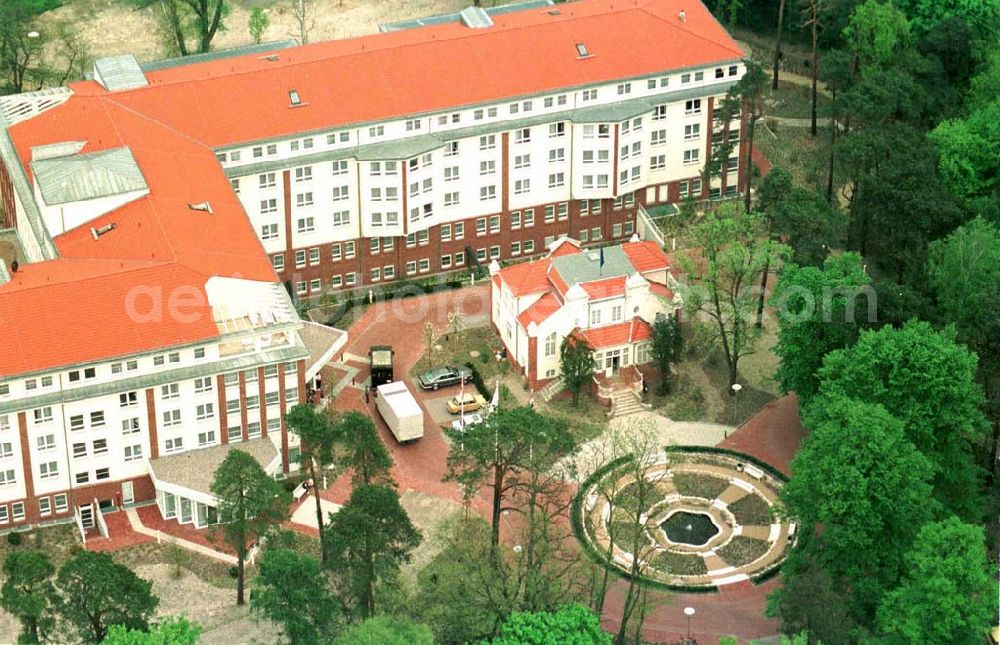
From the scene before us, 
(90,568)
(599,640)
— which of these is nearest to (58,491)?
(90,568)

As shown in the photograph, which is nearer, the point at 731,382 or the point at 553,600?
the point at 553,600

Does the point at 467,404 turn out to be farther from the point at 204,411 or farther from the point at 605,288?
the point at 204,411

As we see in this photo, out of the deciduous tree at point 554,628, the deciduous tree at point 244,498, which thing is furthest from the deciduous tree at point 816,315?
the deciduous tree at point 244,498

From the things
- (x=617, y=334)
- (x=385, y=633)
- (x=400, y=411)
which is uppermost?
(x=617, y=334)

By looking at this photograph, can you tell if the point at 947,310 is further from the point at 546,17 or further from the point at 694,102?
the point at 546,17

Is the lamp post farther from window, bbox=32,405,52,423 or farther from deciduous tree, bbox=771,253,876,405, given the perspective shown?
window, bbox=32,405,52,423

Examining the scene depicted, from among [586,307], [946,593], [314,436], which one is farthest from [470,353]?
[946,593]
